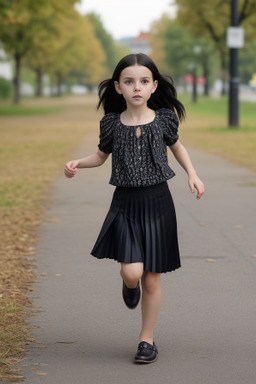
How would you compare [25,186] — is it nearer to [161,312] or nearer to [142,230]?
[161,312]

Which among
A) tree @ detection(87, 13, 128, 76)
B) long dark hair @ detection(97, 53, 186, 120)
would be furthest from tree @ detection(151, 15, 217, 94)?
long dark hair @ detection(97, 53, 186, 120)

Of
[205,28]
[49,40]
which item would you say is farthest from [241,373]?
[49,40]

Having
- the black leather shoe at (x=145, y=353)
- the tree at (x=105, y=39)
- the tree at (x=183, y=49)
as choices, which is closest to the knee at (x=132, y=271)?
the black leather shoe at (x=145, y=353)

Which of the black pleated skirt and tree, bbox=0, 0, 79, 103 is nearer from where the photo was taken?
the black pleated skirt

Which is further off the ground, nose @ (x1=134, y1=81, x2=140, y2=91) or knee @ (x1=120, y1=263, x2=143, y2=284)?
nose @ (x1=134, y1=81, x2=140, y2=91)

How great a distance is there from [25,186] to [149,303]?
7.60m

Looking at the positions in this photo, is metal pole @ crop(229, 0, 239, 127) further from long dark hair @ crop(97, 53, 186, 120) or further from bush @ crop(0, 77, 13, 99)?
bush @ crop(0, 77, 13, 99)

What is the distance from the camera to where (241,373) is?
3854 millimetres

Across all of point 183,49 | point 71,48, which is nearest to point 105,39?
point 71,48

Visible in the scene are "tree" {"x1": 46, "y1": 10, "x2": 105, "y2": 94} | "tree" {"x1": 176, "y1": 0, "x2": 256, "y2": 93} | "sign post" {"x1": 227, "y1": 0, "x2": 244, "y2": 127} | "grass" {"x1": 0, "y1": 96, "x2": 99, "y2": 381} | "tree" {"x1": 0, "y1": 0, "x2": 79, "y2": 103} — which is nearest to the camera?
"grass" {"x1": 0, "y1": 96, "x2": 99, "y2": 381}

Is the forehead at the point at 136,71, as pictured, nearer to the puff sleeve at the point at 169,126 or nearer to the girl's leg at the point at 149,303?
the puff sleeve at the point at 169,126

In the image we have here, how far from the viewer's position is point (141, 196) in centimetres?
413

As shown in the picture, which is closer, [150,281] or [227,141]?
[150,281]

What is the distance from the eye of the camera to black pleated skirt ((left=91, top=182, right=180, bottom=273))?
4.07 m
